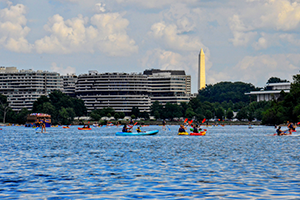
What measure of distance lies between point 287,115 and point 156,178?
167 m

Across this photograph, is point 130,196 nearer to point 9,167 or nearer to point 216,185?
point 216,185

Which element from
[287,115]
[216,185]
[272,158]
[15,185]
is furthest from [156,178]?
[287,115]

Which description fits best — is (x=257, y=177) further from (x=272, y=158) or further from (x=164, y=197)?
(x=272, y=158)

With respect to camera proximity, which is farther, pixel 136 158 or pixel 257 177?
pixel 136 158

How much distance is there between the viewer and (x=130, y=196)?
29.9 m

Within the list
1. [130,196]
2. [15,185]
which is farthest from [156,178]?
[15,185]

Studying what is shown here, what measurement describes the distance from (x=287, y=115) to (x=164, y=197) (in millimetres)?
174903

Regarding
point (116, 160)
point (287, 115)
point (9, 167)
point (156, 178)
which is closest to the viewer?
point (156, 178)

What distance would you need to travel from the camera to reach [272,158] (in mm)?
54406

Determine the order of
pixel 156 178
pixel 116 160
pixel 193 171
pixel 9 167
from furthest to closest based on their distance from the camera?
pixel 116 160 → pixel 9 167 → pixel 193 171 → pixel 156 178

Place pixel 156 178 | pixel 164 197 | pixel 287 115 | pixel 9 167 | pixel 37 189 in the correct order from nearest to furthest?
pixel 164 197
pixel 37 189
pixel 156 178
pixel 9 167
pixel 287 115

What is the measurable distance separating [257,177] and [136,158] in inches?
790

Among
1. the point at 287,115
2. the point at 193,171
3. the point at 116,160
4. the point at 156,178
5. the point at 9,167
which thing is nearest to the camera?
the point at 156,178

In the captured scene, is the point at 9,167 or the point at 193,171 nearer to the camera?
the point at 193,171
